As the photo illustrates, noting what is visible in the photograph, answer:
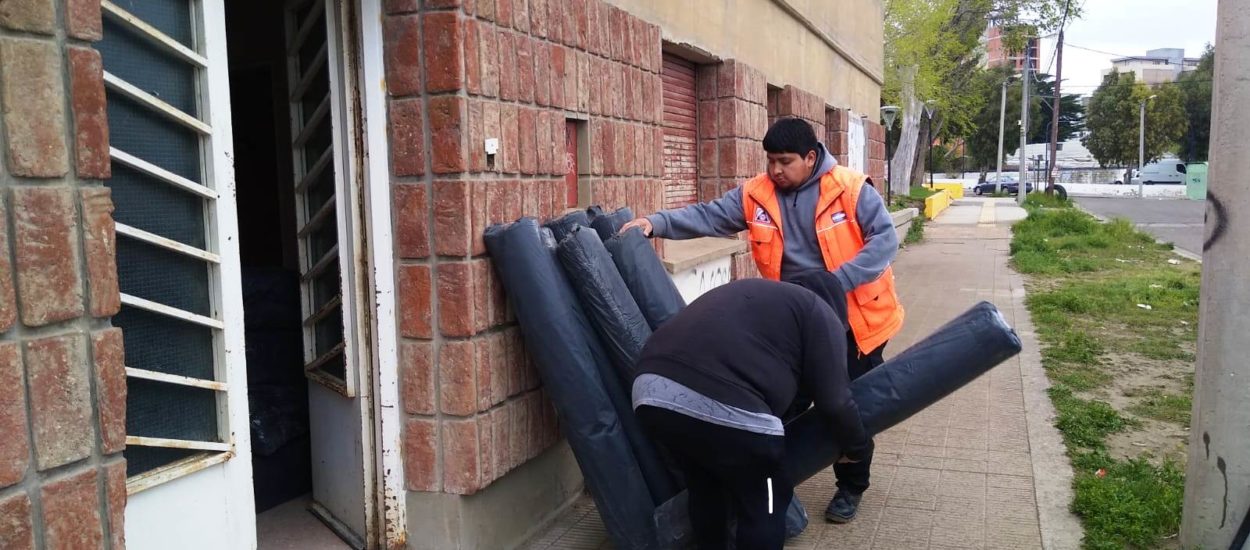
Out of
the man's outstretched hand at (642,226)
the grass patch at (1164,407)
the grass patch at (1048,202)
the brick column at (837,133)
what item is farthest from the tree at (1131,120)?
the man's outstretched hand at (642,226)

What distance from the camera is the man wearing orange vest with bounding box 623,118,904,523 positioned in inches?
153

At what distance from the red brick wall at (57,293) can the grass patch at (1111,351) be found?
11.8 ft

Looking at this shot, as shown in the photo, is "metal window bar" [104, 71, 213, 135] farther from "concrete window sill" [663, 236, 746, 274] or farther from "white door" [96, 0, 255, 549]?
"concrete window sill" [663, 236, 746, 274]

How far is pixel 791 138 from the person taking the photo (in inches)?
153

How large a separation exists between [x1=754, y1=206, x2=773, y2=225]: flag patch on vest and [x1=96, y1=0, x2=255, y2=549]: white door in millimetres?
2215

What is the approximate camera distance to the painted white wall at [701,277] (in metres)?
A: 5.66

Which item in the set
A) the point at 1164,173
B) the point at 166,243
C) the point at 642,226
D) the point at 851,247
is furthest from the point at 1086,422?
the point at 1164,173

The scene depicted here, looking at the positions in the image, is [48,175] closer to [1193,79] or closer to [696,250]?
[696,250]

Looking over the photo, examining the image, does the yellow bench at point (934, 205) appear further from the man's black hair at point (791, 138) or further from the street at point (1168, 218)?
the man's black hair at point (791, 138)

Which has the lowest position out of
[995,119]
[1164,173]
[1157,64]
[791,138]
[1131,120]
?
[1164,173]

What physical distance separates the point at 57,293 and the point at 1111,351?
7905 mm

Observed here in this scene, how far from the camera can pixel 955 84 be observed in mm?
41438

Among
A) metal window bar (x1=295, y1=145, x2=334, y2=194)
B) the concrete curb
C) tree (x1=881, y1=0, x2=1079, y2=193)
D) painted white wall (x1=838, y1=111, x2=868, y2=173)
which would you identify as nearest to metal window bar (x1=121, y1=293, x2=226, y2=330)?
metal window bar (x1=295, y1=145, x2=334, y2=194)

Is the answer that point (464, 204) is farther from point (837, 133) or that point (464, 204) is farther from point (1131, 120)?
point (1131, 120)
